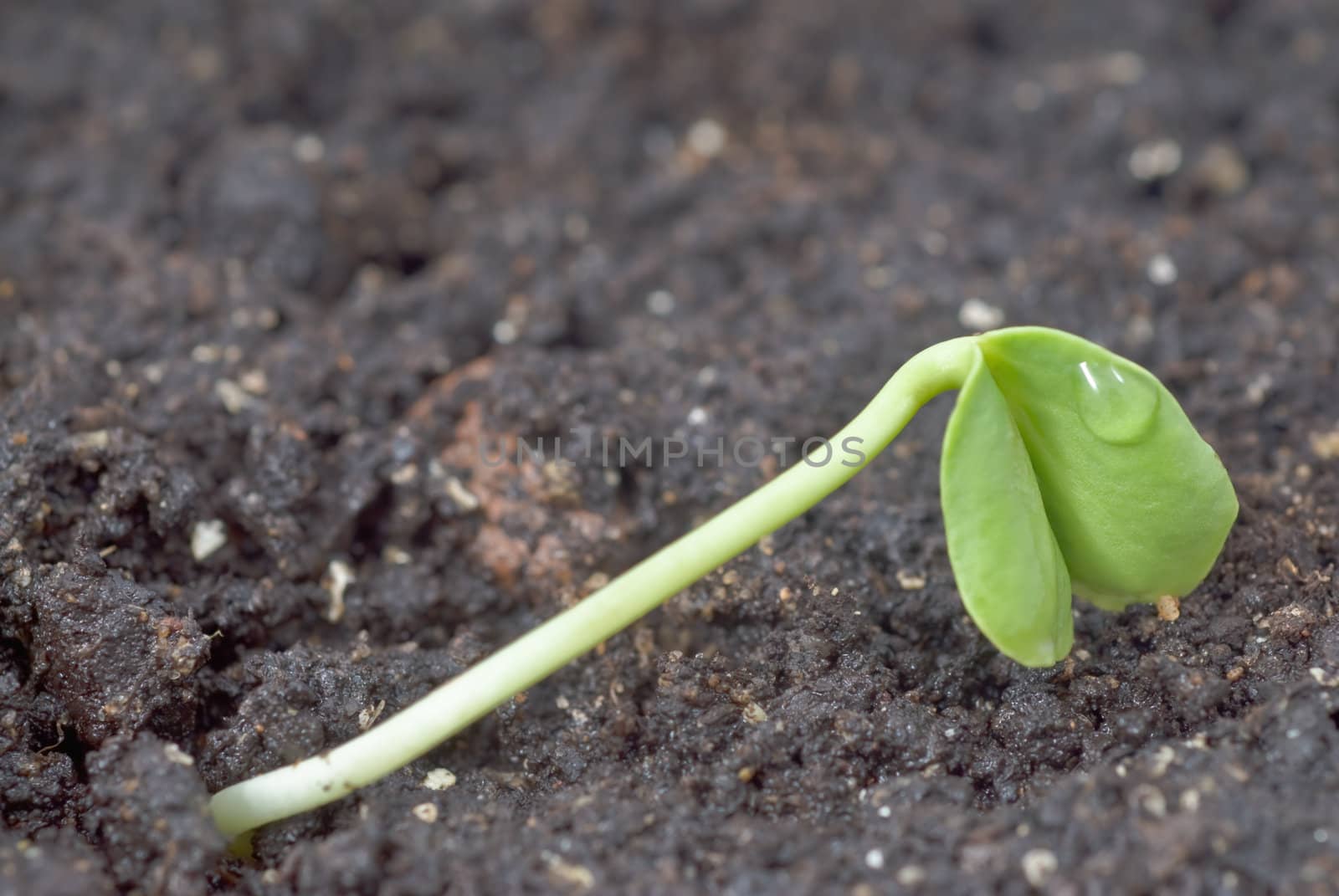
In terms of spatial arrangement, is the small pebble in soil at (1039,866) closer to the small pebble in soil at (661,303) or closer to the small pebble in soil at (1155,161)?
the small pebble in soil at (661,303)

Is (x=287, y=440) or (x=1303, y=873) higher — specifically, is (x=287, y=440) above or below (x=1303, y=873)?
above

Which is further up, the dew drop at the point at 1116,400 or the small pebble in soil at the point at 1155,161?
the dew drop at the point at 1116,400

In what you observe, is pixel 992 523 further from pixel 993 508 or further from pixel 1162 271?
pixel 1162 271

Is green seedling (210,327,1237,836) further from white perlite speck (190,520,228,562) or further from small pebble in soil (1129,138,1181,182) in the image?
small pebble in soil (1129,138,1181,182)

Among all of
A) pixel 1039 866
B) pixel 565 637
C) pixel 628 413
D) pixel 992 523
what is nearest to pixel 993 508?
pixel 992 523

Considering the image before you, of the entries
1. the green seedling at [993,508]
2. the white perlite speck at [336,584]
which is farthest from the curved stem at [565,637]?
the white perlite speck at [336,584]

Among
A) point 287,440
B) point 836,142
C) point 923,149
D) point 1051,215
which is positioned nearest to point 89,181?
point 287,440

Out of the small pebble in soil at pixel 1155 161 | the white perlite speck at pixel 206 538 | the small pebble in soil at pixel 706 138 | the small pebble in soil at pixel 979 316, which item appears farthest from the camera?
the small pebble in soil at pixel 706 138

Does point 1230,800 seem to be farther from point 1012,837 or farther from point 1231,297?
point 1231,297
